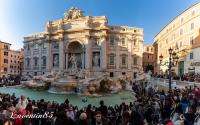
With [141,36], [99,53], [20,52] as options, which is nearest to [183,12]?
[141,36]

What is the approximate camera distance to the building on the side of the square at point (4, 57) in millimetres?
61688

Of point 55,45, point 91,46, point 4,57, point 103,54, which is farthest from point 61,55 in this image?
point 4,57

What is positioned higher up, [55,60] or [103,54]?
[103,54]

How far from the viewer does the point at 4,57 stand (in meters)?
63.1

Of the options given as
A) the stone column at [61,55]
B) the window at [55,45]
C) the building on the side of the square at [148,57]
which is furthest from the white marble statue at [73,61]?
the building on the side of the square at [148,57]

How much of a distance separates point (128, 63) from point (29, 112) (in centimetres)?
3719

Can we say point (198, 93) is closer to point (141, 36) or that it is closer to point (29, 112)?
point (29, 112)

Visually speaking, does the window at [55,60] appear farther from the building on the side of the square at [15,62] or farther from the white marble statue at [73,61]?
the building on the side of the square at [15,62]

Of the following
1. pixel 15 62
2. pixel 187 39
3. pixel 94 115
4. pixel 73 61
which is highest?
pixel 187 39

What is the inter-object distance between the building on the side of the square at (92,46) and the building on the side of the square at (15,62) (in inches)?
854

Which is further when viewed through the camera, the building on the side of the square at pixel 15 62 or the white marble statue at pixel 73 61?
the building on the side of the square at pixel 15 62

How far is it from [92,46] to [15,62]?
31.9m

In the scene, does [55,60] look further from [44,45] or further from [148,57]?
[148,57]

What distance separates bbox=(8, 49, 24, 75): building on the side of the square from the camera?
6569 centimetres
